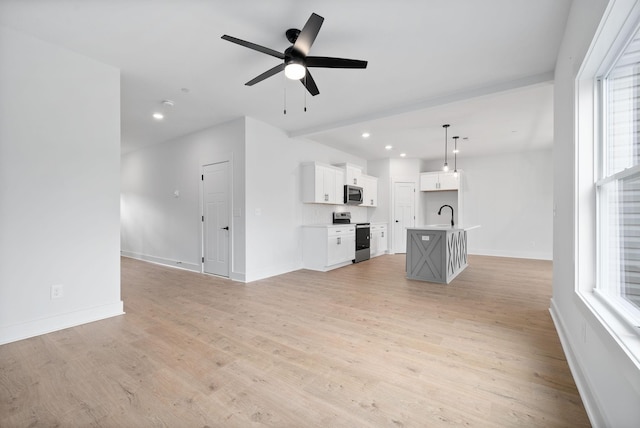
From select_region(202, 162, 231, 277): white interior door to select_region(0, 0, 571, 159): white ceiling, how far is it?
3.08 ft

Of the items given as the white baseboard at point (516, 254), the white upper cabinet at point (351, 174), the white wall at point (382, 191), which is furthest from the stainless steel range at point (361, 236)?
the white baseboard at point (516, 254)

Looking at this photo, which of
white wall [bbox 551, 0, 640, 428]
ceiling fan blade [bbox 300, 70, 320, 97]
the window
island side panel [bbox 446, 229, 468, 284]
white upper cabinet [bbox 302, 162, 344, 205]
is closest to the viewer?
white wall [bbox 551, 0, 640, 428]

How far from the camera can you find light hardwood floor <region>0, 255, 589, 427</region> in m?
1.54

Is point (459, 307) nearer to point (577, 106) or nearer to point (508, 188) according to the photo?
point (577, 106)

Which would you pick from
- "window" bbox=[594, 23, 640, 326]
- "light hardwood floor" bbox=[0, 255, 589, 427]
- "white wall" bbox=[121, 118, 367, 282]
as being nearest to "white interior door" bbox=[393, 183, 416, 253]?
"white wall" bbox=[121, 118, 367, 282]

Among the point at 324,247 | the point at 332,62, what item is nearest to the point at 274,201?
the point at 324,247

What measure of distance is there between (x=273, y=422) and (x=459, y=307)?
2.64 m

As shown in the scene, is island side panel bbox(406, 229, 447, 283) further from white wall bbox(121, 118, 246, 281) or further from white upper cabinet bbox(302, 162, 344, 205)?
white wall bbox(121, 118, 246, 281)

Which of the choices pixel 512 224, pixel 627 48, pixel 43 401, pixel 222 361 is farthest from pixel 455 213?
pixel 43 401

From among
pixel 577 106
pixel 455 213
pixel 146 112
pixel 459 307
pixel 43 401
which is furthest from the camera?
pixel 455 213

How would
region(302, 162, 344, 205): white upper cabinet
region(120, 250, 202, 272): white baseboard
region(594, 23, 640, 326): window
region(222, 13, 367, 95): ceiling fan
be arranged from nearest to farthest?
region(594, 23, 640, 326): window < region(222, 13, 367, 95): ceiling fan < region(120, 250, 202, 272): white baseboard < region(302, 162, 344, 205): white upper cabinet

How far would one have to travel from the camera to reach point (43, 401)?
167 centimetres

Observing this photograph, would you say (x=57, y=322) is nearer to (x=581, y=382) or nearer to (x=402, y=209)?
(x=581, y=382)

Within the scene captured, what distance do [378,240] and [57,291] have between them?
20.7ft
